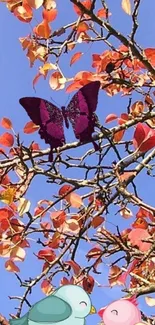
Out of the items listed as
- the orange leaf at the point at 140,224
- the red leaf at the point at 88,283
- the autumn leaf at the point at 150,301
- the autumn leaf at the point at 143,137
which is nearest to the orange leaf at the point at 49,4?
the autumn leaf at the point at 143,137

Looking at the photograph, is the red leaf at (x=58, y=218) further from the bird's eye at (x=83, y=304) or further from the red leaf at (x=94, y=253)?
the bird's eye at (x=83, y=304)

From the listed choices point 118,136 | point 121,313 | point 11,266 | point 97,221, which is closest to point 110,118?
point 118,136

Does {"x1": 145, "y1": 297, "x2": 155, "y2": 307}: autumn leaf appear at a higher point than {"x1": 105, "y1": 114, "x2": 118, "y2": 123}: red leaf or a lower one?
lower

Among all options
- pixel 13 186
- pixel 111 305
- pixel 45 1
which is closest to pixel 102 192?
pixel 13 186

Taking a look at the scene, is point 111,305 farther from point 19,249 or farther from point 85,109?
point 19,249

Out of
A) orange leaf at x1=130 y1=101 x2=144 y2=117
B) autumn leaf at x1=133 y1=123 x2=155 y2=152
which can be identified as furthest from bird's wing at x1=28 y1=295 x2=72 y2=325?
orange leaf at x1=130 y1=101 x2=144 y2=117

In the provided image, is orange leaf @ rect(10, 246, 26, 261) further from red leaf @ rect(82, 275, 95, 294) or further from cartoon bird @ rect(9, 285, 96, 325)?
cartoon bird @ rect(9, 285, 96, 325)

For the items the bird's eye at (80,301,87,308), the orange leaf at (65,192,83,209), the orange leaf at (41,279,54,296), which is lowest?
the bird's eye at (80,301,87,308)

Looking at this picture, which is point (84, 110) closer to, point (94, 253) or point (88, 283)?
point (94, 253)
